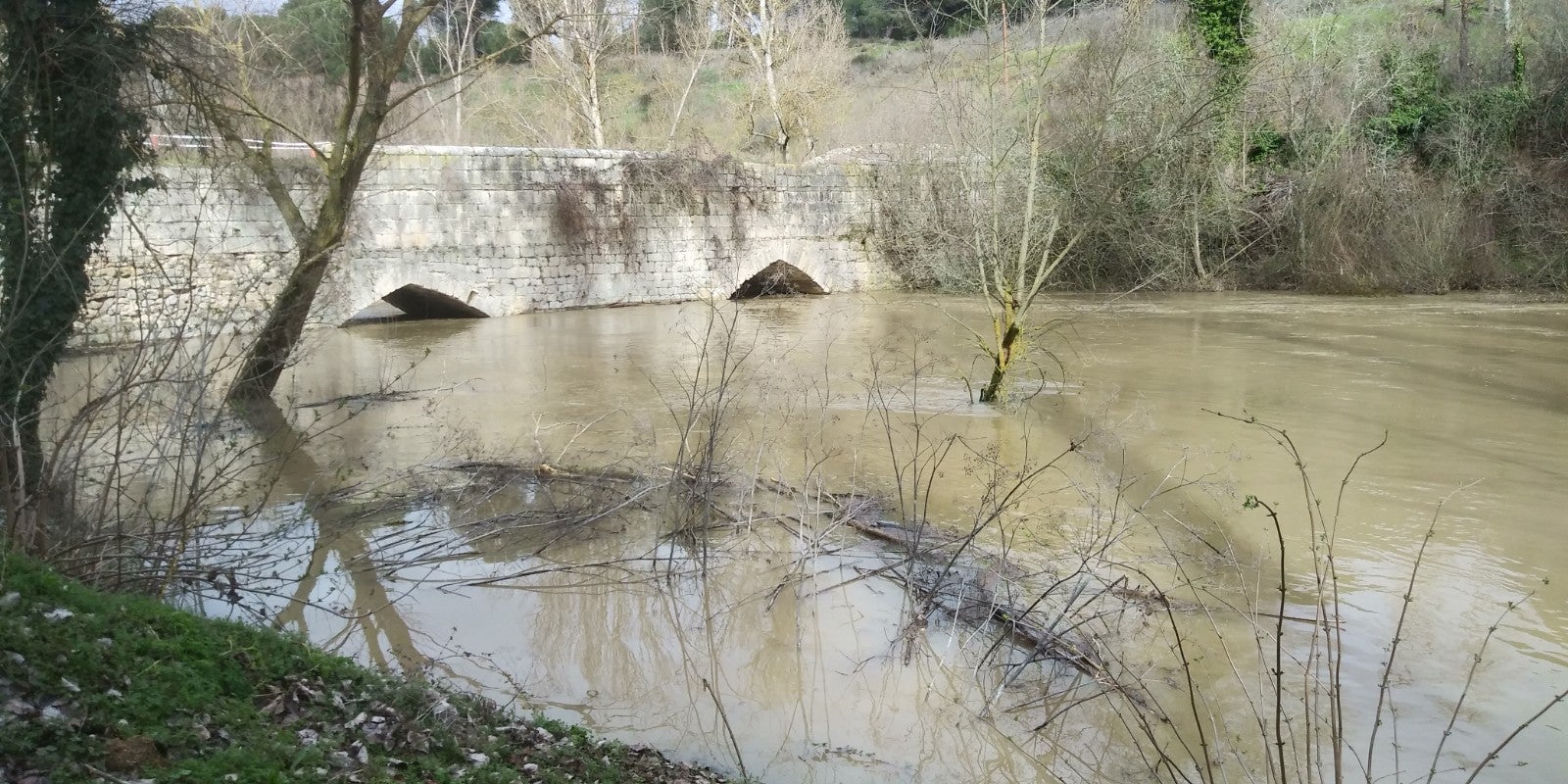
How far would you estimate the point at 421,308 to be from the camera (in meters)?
19.7

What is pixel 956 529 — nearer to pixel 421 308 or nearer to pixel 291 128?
pixel 291 128

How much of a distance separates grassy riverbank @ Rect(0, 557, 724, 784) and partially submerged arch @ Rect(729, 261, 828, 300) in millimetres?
18248

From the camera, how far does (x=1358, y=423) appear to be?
31.6ft

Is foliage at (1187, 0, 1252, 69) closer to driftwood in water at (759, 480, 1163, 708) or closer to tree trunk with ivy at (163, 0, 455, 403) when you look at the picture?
tree trunk with ivy at (163, 0, 455, 403)

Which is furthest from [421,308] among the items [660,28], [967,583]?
[967,583]

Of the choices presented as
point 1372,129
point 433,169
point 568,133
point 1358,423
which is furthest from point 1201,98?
point 568,133

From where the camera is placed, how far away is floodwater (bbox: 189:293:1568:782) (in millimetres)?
4500

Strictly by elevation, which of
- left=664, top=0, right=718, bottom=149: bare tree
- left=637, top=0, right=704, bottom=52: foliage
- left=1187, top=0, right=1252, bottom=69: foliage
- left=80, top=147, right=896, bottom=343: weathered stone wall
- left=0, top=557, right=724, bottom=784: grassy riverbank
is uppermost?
left=637, top=0, right=704, bottom=52: foliage

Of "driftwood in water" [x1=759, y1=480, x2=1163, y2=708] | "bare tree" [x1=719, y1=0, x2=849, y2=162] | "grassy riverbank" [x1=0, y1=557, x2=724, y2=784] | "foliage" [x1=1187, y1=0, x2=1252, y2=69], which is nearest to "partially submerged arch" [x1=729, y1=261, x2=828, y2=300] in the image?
"bare tree" [x1=719, y1=0, x2=849, y2=162]

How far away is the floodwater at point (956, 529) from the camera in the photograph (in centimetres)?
450

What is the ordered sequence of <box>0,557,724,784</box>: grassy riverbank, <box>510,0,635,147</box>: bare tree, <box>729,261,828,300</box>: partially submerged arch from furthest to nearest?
<box>510,0,635,147</box>: bare tree → <box>729,261,828,300</box>: partially submerged arch → <box>0,557,724,784</box>: grassy riverbank

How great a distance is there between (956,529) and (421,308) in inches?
594

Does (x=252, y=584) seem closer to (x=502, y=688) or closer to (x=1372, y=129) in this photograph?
(x=502, y=688)

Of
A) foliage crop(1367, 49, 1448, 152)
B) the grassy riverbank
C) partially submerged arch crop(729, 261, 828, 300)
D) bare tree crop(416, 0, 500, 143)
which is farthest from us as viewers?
bare tree crop(416, 0, 500, 143)
